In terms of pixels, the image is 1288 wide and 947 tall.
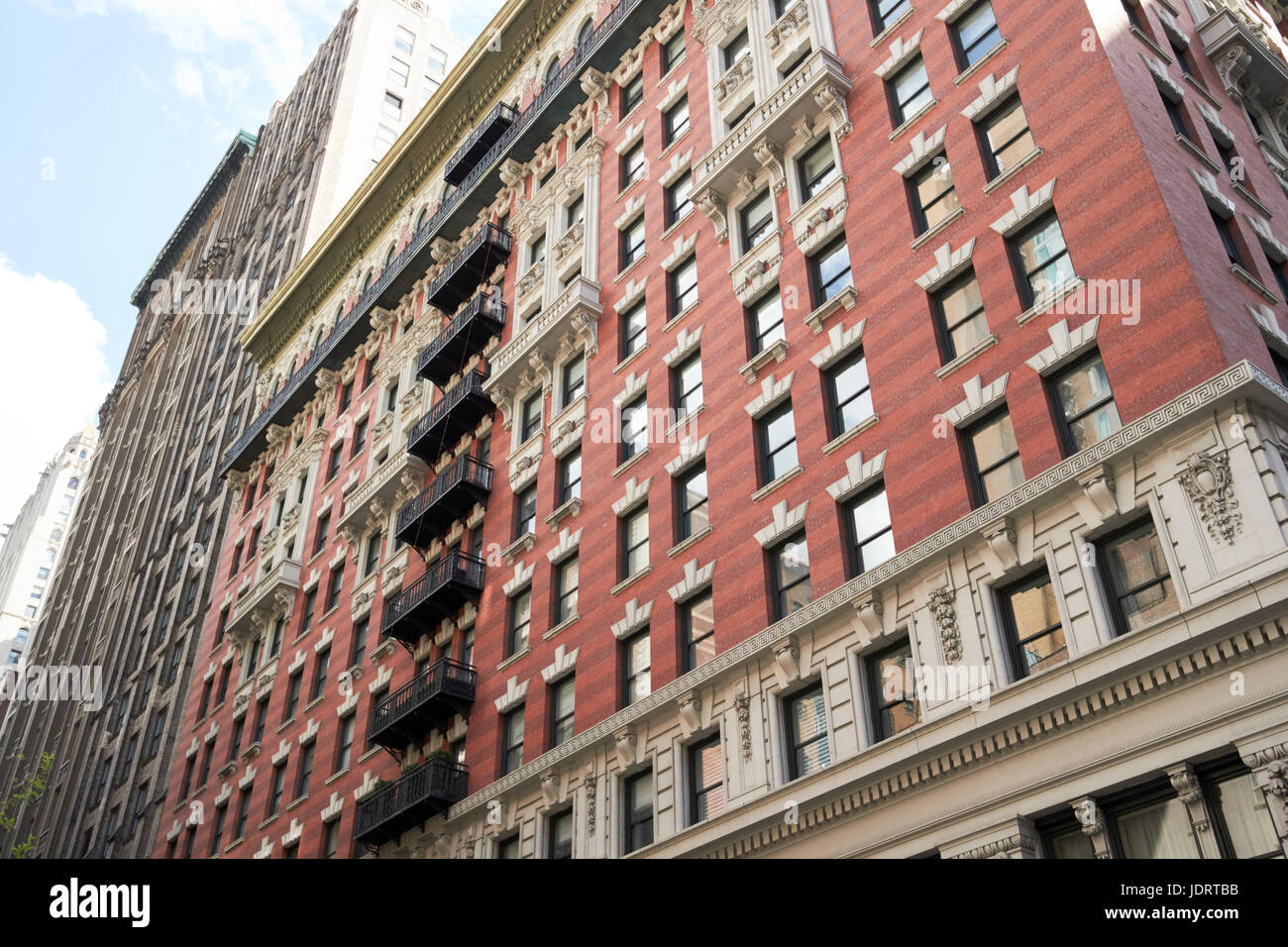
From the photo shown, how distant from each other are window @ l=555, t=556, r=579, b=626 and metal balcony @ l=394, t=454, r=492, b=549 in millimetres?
5742

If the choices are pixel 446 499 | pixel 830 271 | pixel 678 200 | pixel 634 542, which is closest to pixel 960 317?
pixel 830 271

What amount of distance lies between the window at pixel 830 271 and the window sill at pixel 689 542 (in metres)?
5.75

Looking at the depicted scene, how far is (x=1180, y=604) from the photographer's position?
57.9 ft

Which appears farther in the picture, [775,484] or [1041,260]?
[775,484]

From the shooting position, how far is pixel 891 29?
29.8 meters

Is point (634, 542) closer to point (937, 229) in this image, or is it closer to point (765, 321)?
point (765, 321)

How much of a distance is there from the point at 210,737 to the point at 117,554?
38.2 meters

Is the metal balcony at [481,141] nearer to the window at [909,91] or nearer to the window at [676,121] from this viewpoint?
the window at [676,121]

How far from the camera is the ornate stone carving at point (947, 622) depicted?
2033cm

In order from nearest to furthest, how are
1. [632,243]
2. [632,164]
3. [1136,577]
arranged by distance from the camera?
1. [1136,577]
2. [632,243]
3. [632,164]

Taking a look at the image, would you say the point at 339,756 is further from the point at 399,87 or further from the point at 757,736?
the point at 399,87

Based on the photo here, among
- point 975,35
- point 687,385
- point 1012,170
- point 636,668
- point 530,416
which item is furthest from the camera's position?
point 530,416

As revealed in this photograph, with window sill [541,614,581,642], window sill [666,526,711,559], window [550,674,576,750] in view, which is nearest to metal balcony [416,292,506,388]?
window sill [541,614,581,642]

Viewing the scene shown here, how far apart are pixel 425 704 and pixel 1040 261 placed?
19.7 m
